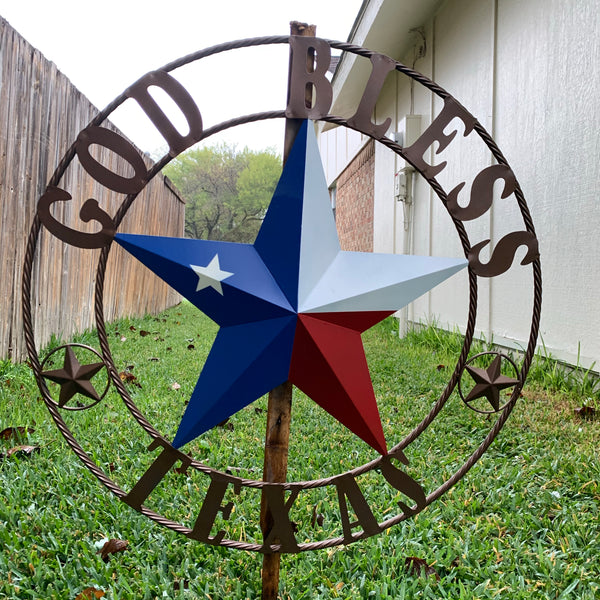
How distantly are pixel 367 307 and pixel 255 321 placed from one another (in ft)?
0.90

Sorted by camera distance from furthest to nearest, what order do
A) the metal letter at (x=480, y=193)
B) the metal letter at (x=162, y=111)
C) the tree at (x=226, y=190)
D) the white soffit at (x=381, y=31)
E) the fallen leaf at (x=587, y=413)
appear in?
the tree at (x=226, y=190) < the white soffit at (x=381, y=31) < the fallen leaf at (x=587, y=413) < the metal letter at (x=480, y=193) < the metal letter at (x=162, y=111)

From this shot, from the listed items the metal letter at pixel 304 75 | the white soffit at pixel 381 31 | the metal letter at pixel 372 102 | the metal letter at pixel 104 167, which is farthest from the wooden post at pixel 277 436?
the white soffit at pixel 381 31

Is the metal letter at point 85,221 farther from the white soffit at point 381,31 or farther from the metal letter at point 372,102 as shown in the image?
the white soffit at point 381,31

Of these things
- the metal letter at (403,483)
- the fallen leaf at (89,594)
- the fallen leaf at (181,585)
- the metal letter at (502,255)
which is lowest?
the fallen leaf at (181,585)

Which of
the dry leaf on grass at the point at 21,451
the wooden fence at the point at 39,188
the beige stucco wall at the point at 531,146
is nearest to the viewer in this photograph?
the dry leaf on grass at the point at 21,451

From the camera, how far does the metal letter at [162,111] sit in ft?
3.90

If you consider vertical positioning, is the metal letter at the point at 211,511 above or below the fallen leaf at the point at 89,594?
above

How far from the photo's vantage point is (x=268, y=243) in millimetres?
1234

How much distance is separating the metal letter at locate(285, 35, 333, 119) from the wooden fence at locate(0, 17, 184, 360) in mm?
2491

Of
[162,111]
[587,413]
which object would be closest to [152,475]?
[162,111]

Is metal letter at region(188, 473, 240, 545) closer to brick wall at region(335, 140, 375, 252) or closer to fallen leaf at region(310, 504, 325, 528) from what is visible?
fallen leaf at region(310, 504, 325, 528)

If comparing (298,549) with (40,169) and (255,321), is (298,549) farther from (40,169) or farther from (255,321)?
(40,169)

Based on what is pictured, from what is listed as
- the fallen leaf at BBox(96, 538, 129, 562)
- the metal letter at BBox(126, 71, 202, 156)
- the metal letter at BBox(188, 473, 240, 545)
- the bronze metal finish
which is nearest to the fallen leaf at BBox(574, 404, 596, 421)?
the bronze metal finish

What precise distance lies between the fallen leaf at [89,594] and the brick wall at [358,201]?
22.8 feet
